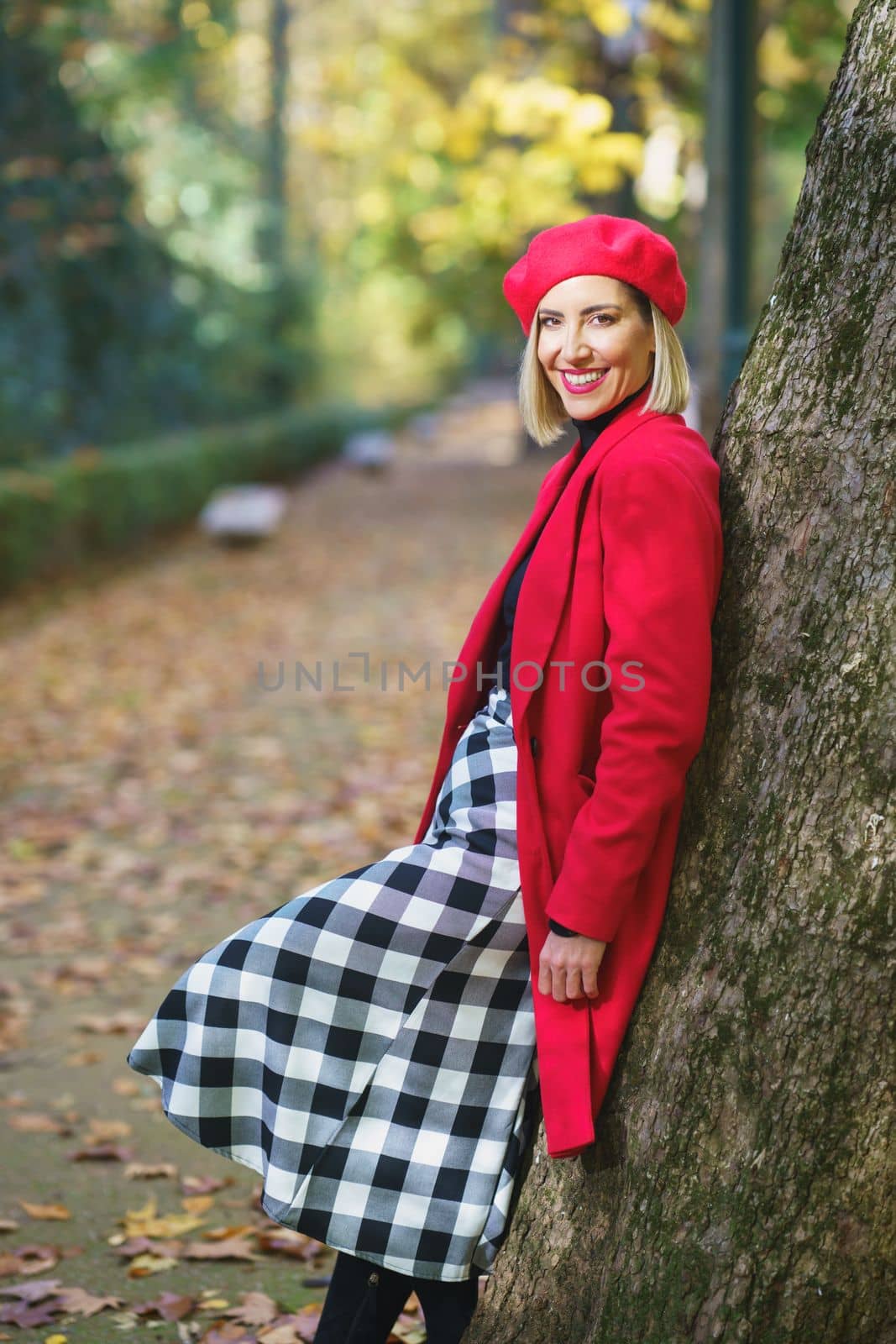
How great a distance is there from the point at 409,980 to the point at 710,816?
0.58 m

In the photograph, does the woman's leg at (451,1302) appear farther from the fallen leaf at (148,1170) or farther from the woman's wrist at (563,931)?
the fallen leaf at (148,1170)

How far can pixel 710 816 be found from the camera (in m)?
2.07

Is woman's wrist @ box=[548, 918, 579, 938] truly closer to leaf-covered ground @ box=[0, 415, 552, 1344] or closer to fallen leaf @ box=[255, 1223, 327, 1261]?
leaf-covered ground @ box=[0, 415, 552, 1344]

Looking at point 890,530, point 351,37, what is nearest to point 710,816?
point 890,530

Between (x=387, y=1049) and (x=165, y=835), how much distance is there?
4.31 metres

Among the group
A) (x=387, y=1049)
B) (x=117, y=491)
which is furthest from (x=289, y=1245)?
(x=117, y=491)

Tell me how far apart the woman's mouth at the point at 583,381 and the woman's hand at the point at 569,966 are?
0.91 metres


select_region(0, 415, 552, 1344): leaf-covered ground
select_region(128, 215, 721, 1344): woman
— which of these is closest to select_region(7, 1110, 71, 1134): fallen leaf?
select_region(0, 415, 552, 1344): leaf-covered ground

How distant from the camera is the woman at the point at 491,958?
208 cm

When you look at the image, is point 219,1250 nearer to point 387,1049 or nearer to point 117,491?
point 387,1049

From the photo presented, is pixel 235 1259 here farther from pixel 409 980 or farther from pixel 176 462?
pixel 176 462

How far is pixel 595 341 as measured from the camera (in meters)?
2.16

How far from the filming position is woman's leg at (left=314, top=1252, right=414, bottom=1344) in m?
2.35

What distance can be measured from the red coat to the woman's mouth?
2.8 inches
